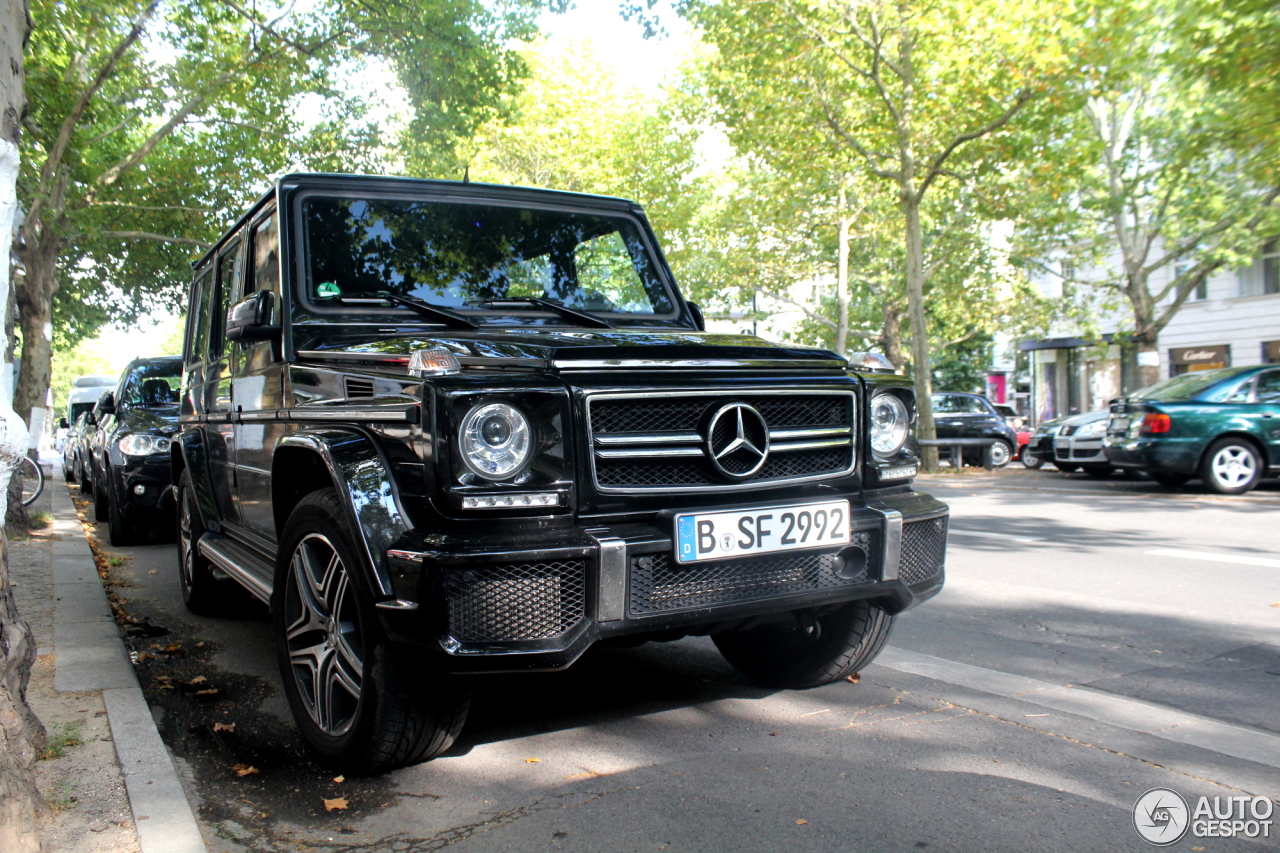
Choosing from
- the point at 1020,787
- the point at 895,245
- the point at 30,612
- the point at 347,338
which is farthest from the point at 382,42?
the point at 895,245

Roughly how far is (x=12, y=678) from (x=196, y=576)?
3.69 m

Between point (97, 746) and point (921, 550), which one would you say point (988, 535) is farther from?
point (97, 746)

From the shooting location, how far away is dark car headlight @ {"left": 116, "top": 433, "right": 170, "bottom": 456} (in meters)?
9.40

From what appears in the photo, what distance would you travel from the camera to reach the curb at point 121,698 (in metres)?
2.85

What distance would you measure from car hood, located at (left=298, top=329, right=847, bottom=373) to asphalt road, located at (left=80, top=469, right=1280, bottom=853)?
131 centimetres

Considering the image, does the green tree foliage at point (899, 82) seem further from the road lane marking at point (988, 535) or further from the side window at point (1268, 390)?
the road lane marking at point (988, 535)

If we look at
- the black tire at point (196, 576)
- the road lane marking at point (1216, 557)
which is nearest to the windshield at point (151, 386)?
the black tire at point (196, 576)

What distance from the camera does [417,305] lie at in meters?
4.18

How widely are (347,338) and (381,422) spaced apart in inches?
40.7

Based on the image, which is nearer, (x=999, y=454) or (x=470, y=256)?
(x=470, y=256)

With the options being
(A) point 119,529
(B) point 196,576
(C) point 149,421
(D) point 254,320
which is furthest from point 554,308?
(A) point 119,529

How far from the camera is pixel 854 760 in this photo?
136 inches

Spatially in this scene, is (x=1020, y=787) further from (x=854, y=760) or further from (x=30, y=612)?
(x=30, y=612)

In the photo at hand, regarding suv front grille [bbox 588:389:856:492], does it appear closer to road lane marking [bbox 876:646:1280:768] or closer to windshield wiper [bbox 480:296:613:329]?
windshield wiper [bbox 480:296:613:329]
